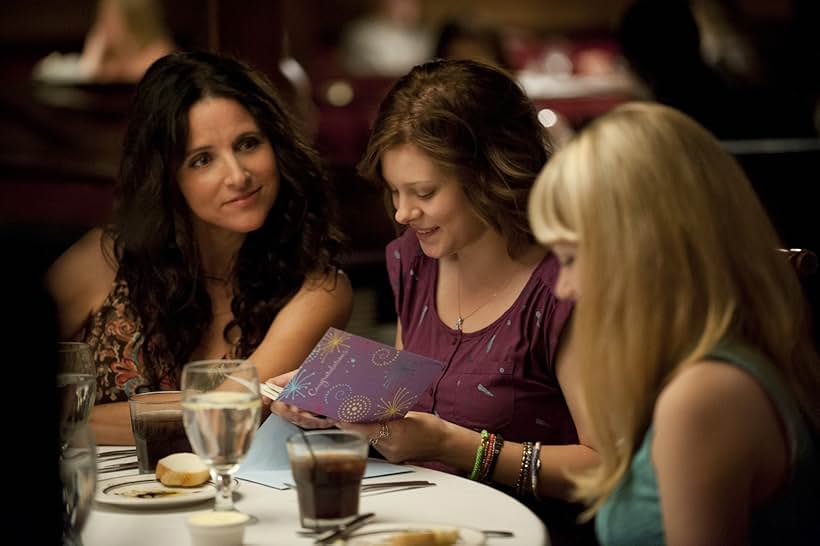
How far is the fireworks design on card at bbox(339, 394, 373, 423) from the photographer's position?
2033mm

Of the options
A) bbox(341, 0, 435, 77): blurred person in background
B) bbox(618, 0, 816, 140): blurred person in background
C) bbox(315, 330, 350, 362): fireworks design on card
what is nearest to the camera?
bbox(315, 330, 350, 362): fireworks design on card

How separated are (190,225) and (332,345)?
1065 millimetres

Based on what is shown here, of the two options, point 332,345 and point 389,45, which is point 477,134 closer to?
point 332,345

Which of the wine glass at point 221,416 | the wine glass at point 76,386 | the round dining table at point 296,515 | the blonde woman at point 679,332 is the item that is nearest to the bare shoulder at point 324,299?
the wine glass at point 76,386

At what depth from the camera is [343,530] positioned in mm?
1662

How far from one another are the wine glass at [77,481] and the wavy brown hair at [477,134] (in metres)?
1.18

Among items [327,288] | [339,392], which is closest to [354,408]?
[339,392]

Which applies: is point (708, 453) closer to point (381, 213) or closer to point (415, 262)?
point (415, 262)

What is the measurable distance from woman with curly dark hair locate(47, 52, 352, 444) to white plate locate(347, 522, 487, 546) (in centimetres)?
102

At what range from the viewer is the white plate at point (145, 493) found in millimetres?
1818

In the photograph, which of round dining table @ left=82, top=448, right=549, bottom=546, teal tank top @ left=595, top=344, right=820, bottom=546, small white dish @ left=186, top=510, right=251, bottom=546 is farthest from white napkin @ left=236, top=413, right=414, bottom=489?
teal tank top @ left=595, top=344, right=820, bottom=546

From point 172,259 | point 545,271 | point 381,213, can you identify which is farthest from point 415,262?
point 381,213

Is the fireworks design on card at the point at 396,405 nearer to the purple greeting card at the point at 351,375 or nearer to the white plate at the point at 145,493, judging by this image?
the purple greeting card at the point at 351,375

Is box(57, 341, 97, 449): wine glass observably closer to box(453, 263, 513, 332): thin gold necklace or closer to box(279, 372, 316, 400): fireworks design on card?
box(279, 372, 316, 400): fireworks design on card
